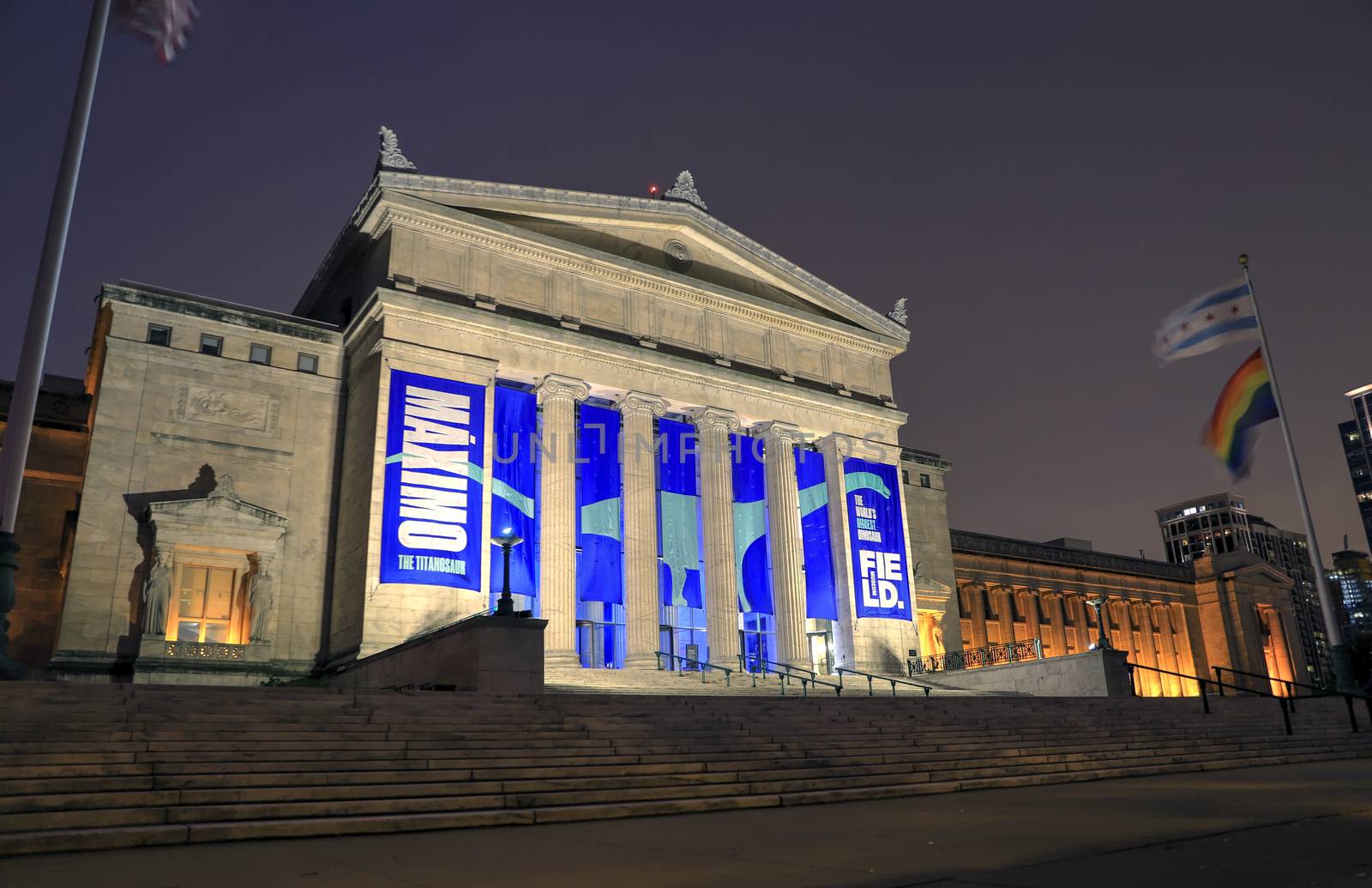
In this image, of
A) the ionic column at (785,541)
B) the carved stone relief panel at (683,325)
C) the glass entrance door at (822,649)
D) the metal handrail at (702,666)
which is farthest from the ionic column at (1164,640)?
the metal handrail at (702,666)

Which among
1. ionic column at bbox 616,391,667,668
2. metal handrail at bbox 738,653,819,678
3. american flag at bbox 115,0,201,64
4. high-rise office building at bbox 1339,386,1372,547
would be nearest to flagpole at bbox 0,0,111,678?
american flag at bbox 115,0,201,64

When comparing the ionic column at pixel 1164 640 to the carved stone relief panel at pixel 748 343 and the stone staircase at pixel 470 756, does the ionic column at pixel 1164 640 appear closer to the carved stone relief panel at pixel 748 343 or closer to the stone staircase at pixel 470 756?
the carved stone relief panel at pixel 748 343

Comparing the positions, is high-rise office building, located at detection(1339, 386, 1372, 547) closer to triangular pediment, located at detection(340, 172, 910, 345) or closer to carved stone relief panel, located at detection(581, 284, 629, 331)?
triangular pediment, located at detection(340, 172, 910, 345)

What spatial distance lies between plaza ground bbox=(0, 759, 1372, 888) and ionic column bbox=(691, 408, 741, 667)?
24430 mm

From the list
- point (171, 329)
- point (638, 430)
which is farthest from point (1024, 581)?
point (171, 329)

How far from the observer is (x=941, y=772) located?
18234 millimetres

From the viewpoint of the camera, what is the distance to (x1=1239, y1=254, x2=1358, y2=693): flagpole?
89.7 ft

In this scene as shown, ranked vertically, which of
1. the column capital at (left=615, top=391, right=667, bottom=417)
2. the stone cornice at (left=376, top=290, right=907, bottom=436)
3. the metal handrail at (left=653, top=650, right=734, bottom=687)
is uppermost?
the stone cornice at (left=376, top=290, right=907, bottom=436)

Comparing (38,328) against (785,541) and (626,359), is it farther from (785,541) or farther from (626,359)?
(785,541)

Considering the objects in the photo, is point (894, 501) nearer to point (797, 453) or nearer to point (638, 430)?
point (797, 453)

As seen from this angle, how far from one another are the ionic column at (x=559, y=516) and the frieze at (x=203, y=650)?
967cm

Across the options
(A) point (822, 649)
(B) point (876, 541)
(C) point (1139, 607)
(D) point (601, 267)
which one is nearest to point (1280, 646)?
(C) point (1139, 607)

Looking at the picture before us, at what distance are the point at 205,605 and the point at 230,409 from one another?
264 inches

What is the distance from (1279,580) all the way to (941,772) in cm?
7172
